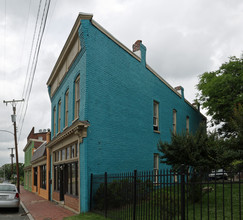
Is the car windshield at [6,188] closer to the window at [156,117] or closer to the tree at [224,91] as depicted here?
the window at [156,117]

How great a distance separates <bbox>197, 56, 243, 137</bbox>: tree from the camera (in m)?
25.5

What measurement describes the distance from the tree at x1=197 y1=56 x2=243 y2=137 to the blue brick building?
7576 mm

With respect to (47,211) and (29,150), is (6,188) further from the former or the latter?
(29,150)

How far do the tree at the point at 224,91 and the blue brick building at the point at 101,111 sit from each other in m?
7.58

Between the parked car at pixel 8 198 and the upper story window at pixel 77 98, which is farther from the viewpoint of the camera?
the upper story window at pixel 77 98

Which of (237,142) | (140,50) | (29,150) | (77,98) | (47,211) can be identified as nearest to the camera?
(237,142)

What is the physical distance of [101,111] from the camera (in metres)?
13.9

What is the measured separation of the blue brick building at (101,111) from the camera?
13.4 meters

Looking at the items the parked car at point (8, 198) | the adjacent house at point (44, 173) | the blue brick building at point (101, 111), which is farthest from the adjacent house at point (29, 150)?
the parked car at point (8, 198)

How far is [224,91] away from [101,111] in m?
15.7

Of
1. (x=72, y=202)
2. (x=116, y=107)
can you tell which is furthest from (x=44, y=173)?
(x=116, y=107)

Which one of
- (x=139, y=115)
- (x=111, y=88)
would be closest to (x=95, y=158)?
(x=111, y=88)

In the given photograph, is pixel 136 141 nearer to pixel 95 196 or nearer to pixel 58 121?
pixel 95 196

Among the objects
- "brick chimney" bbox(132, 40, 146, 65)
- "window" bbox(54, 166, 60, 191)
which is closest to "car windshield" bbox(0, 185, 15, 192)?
"window" bbox(54, 166, 60, 191)
